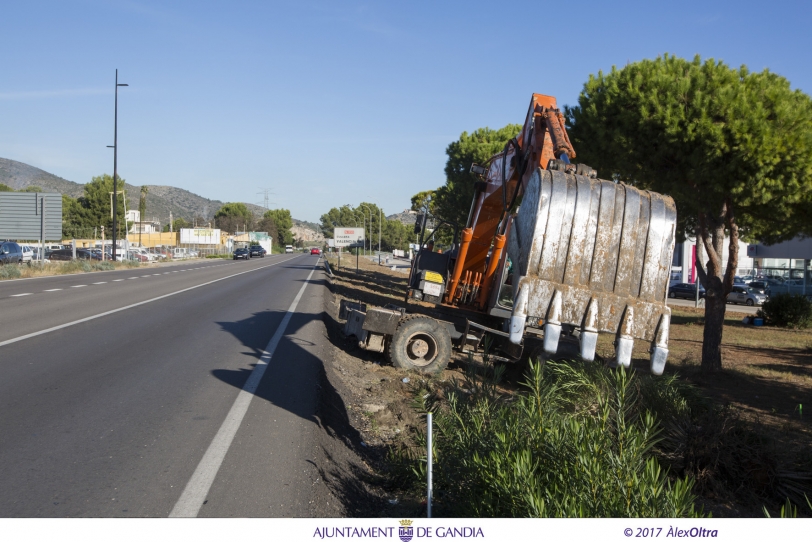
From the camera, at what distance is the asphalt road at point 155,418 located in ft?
15.2

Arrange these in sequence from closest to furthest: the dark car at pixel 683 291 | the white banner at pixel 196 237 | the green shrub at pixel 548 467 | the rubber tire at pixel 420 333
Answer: the green shrub at pixel 548 467, the rubber tire at pixel 420 333, the dark car at pixel 683 291, the white banner at pixel 196 237

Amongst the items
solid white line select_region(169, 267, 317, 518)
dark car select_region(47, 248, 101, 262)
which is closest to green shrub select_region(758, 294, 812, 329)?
solid white line select_region(169, 267, 317, 518)

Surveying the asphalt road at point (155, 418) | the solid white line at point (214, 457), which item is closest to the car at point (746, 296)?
the asphalt road at point (155, 418)

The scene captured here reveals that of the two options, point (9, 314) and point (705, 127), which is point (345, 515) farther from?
point (9, 314)

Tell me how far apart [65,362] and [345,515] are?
6417 millimetres

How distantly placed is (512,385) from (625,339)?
579cm

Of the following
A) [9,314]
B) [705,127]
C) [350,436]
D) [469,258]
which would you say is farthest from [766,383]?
[9,314]

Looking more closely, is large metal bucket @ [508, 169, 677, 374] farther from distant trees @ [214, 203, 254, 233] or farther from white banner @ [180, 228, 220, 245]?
distant trees @ [214, 203, 254, 233]

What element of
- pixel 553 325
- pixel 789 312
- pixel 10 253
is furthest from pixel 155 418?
pixel 10 253

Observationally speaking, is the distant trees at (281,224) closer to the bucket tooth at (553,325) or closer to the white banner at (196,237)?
the white banner at (196,237)

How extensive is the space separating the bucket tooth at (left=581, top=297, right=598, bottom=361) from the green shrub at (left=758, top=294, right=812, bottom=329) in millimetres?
23857

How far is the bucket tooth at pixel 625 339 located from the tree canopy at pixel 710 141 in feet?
24.2
